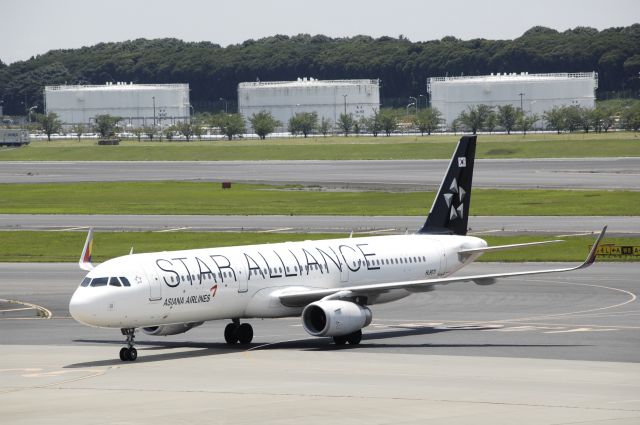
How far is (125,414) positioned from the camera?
3322cm

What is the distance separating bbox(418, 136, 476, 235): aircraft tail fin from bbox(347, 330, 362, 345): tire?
9907 mm

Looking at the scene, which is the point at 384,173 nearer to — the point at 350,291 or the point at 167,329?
the point at 350,291

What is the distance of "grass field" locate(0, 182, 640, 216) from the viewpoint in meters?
111

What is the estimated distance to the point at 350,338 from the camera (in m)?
48.0

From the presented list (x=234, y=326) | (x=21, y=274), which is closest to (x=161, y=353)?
(x=234, y=326)

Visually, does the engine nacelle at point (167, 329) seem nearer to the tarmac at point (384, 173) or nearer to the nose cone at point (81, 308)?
the nose cone at point (81, 308)

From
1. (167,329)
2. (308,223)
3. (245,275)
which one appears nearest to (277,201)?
(308,223)

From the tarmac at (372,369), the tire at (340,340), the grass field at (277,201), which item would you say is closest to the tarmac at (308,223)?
the grass field at (277,201)

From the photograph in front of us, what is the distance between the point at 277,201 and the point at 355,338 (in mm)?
77387

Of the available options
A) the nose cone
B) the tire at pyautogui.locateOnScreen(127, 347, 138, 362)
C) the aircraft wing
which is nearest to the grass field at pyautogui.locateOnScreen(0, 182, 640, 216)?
the aircraft wing

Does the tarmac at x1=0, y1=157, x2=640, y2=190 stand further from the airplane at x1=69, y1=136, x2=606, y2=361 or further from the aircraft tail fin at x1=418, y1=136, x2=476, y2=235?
the airplane at x1=69, y1=136, x2=606, y2=361

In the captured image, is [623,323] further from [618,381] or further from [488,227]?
[488,227]

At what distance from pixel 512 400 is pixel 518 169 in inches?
5216

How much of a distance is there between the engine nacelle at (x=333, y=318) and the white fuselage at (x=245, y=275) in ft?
5.10
